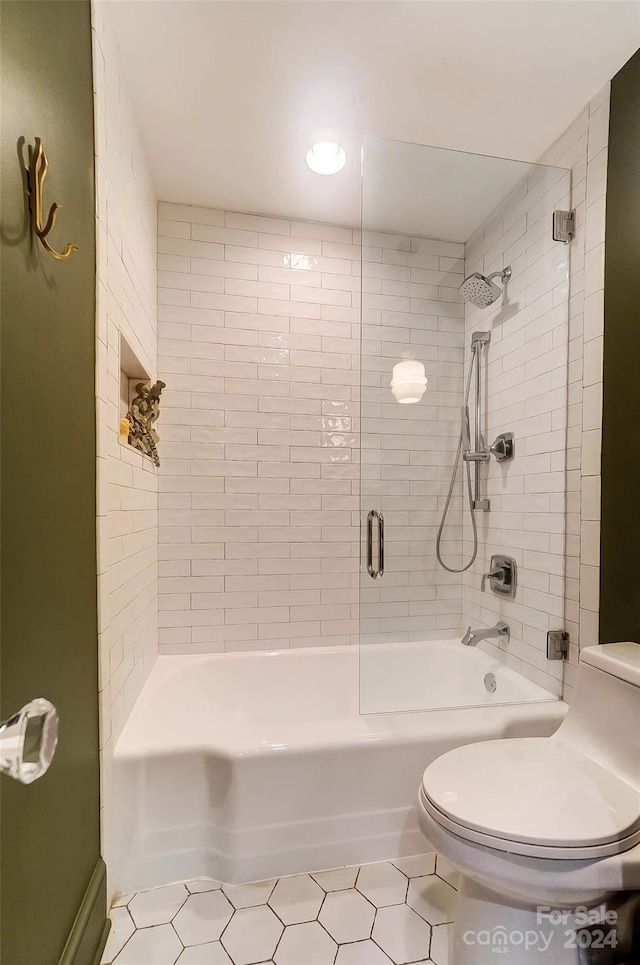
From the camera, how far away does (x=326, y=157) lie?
1895mm

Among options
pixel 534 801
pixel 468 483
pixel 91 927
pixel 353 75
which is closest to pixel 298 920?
pixel 91 927

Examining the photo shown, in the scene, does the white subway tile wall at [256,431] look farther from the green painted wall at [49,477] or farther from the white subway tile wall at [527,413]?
the green painted wall at [49,477]

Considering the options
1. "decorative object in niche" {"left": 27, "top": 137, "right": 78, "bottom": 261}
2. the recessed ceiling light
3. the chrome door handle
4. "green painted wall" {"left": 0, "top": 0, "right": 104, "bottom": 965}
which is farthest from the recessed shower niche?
the recessed ceiling light

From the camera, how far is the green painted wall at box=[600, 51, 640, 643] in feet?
4.71

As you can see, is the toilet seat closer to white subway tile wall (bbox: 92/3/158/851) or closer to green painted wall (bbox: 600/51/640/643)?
green painted wall (bbox: 600/51/640/643)

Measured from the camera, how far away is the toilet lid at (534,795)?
0.98 meters

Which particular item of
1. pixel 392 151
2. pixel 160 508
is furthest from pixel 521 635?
pixel 392 151

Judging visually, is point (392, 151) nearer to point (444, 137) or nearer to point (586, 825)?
point (444, 137)

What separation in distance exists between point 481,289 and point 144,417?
5.16 ft

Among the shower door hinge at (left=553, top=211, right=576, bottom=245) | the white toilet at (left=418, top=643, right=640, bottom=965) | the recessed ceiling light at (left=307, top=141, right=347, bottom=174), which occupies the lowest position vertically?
the white toilet at (left=418, top=643, right=640, bottom=965)

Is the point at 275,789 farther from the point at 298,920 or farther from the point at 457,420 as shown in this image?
the point at 457,420

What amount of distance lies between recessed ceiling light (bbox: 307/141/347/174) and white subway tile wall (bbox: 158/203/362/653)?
458 millimetres

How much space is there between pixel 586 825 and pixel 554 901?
6.6 inches

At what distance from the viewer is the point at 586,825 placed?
99 centimetres
